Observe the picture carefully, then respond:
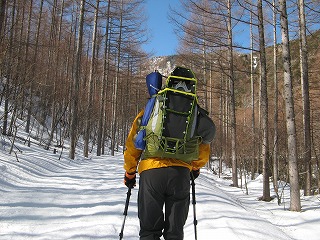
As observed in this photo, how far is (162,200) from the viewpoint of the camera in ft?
8.22

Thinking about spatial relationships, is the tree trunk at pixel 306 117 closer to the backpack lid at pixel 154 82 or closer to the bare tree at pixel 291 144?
the bare tree at pixel 291 144

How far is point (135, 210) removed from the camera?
4.89 m

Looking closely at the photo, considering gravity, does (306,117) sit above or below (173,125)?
above

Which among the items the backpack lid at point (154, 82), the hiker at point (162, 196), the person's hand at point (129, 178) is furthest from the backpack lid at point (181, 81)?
the person's hand at point (129, 178)

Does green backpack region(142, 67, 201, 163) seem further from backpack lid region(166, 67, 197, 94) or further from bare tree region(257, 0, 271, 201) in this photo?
bare tree region(257, 0, 271, 201)

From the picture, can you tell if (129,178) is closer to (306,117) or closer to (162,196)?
(162,196)

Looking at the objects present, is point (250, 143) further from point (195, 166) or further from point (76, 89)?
point (195, 166)

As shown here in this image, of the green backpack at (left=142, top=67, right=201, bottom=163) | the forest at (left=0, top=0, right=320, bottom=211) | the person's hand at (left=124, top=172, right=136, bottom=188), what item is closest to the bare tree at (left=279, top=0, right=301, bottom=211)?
the forest at (left=0, top=0, right=320, bottom=211)

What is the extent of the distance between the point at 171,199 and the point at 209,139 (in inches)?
24.4

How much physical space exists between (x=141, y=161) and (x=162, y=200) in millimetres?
378

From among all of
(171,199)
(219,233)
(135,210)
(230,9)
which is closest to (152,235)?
(171,199)

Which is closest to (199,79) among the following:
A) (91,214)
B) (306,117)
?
(306,117)

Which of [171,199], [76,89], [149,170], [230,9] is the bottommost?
[171,199]

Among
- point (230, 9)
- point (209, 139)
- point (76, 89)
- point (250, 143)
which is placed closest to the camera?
point (209, 139)
